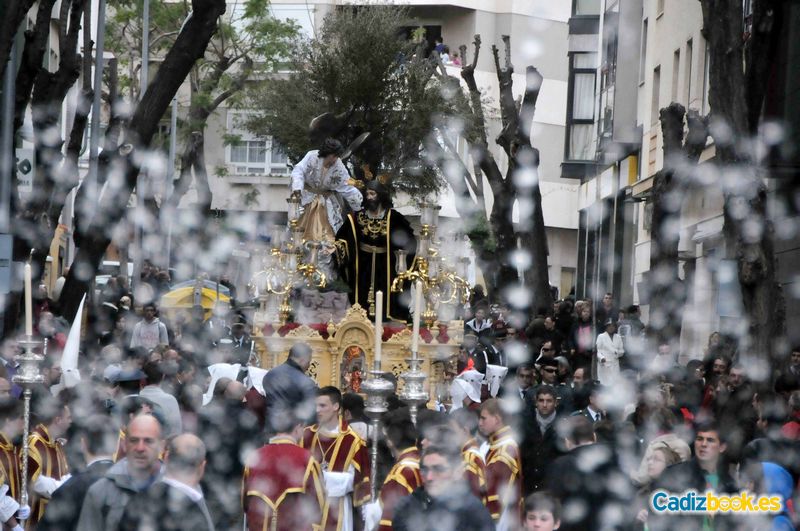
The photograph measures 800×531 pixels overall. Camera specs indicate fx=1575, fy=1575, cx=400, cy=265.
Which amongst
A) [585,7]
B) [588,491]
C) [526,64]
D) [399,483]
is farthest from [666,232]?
[526,64]

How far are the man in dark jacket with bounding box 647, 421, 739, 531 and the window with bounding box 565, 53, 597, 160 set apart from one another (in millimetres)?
29815

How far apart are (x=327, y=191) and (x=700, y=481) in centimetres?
750

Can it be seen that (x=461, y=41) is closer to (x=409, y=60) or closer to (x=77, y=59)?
(x=409, y=60)

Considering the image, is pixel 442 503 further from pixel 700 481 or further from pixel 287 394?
pixel 700 481

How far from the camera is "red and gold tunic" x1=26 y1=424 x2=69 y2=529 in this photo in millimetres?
8836

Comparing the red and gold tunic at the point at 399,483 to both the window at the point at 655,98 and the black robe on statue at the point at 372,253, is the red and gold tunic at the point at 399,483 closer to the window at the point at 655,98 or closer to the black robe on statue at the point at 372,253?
the black robe on statue at the point at 372,253

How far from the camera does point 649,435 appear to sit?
1000 cm

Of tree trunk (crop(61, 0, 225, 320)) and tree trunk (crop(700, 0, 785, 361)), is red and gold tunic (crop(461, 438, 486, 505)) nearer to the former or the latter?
tree trunk (crop(700, 0, 785, 361))

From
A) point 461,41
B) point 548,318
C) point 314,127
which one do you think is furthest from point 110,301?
point 461,41

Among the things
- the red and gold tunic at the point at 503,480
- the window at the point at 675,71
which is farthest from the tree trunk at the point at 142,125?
the window at the point at 675,71

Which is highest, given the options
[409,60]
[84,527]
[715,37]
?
[409,60]

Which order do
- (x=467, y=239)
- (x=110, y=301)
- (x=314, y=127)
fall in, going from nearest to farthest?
(x=314, y=127) < (x=110, y=301) < (x=467, y=239)

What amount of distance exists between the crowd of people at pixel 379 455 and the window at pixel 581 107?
2538cm

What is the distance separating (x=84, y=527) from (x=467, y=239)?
32941 millimetres
